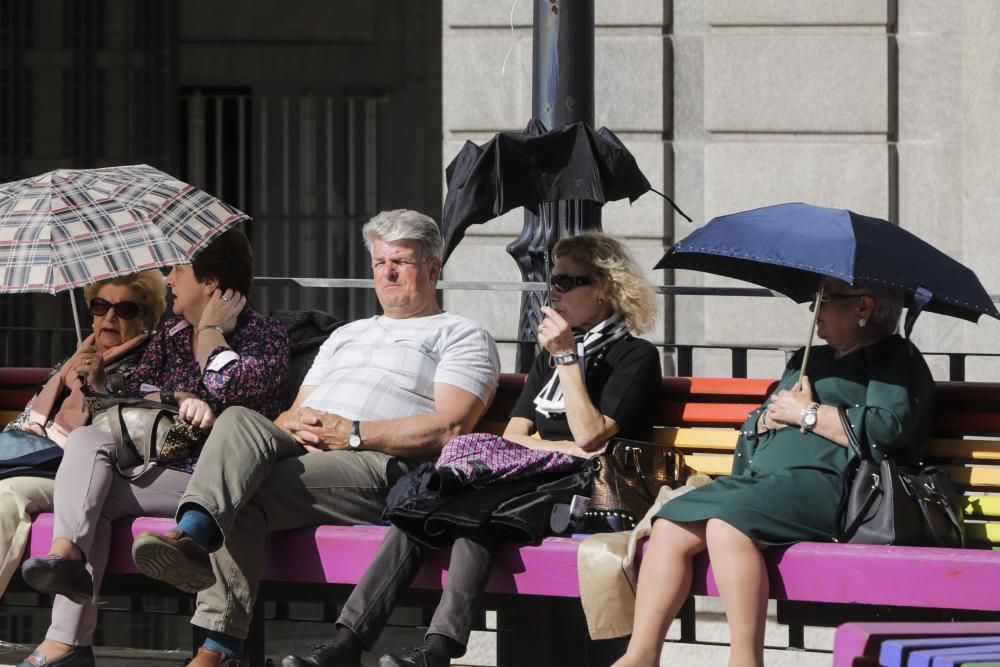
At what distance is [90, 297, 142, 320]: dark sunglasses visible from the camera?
6.27 meters

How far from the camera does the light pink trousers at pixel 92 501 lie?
5.32m

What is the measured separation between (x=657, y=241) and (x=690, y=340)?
23.7 inches

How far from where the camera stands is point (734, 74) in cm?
966

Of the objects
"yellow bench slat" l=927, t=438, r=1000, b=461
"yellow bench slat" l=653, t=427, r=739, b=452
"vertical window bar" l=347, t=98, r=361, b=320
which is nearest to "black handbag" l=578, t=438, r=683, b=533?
"yellow bench slat" l=653, t=427, r=739, b=452

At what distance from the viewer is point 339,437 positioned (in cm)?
566

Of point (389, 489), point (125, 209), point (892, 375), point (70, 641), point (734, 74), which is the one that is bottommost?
point (70, 641)

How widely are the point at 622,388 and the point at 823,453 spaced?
77cm

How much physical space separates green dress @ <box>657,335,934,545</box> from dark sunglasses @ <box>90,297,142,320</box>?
238 cm

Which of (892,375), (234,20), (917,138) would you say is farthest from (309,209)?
(892,375)

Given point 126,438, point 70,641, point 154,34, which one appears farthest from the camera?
point 154,34

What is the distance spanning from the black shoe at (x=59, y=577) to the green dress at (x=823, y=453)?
1.79 metres

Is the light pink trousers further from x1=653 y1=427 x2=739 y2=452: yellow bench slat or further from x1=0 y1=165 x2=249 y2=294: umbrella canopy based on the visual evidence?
x1=653 y1=427 x2=739 y2=452: yellow bench slat

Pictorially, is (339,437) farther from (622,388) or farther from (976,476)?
(976,476)

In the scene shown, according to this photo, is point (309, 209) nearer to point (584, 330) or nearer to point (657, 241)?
point (657, 241)
